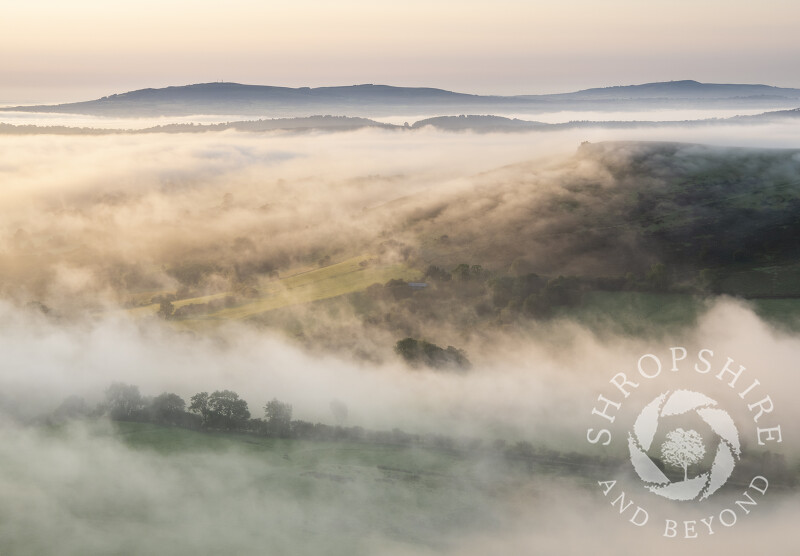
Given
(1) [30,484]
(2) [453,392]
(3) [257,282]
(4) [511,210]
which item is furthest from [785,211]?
A: (1) [30,484]

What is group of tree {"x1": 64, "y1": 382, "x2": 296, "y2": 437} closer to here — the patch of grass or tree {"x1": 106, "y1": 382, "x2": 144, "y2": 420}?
tree {"x1": 106, "y1": 382, "x2": 144, "y2": 420}

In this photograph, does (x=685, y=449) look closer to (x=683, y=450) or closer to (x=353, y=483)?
(x=683, y=450)

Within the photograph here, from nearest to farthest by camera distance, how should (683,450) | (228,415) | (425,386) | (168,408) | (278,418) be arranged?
(683,450) < (278,418) < (228,415) < (168,408) < (425,386)

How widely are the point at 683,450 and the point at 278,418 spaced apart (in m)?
48.8

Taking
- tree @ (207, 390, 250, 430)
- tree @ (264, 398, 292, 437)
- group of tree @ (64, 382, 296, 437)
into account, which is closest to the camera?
tree @ (264, 398, 292, 437)

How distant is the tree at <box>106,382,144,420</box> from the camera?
101688 mm

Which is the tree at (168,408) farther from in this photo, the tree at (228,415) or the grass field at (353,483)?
the tree at (228,415)

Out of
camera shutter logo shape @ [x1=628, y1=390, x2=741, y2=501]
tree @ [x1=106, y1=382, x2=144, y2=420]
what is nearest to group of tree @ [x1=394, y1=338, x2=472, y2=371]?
camera shutter logo shape @ [x1=628, y1=390, x2=741, y2=501]

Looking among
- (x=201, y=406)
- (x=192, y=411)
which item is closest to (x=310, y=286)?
(x=192, y=411)

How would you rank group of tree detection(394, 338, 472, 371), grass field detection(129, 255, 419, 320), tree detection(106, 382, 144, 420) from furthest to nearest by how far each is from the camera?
grass field detection(129, 255, 419, 320) → group of tree detection(394, 338, 472, 371) → tree detection(106, 382, 144, 420)

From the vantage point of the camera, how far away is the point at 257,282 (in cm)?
17088

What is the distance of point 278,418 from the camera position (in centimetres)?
9519

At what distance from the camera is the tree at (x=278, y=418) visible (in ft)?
309
